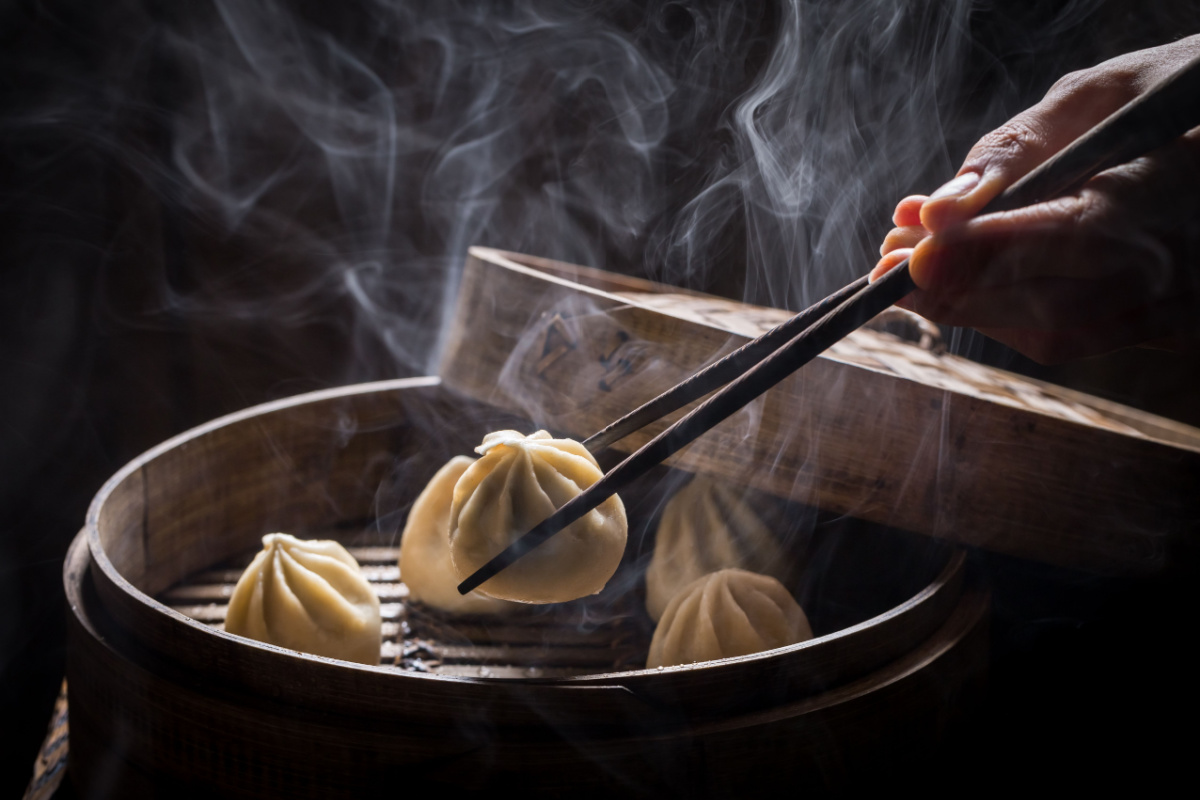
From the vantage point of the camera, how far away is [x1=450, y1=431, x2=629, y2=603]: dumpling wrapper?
1.25 meters

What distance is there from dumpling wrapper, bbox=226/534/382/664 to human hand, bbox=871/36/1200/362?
119cm

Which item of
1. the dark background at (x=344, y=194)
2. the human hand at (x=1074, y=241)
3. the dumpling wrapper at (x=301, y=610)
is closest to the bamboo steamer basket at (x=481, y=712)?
the dumpling wrapper at (x=301, y=610)

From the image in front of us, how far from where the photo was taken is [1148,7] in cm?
264

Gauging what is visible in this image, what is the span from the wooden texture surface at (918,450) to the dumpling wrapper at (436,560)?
1.46ft

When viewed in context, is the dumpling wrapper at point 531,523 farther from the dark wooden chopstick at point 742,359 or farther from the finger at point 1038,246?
the finger at point 1038,246

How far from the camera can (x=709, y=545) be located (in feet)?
6.03

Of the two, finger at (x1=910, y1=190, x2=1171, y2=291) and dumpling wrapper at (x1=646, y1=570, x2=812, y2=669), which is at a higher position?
finger at (x1=910, y1=190, x2=1171, y2=291)

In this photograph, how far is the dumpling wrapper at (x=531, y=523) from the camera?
49.2 inches

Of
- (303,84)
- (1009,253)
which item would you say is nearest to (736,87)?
(303,84)

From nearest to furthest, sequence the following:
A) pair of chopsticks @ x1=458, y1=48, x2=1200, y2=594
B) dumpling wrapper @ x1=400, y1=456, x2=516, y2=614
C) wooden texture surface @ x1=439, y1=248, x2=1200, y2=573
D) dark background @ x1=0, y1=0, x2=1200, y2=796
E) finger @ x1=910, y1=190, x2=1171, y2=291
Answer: pair of chopsticks @ x1=458, y1=48, x2=1200, y2=594 → finger @ x1=910, y1=190, x2=1171, y2=291 → wooden texture surface @ x1=439, y1=248, x2=1200, y2=573 → dumpling wrapper @ x1=400, y1=456, x2=516, y2=614 → dark background @ x1=0, y1=0, x2=1200, y2=796

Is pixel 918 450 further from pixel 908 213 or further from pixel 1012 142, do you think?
pixel 1012 142

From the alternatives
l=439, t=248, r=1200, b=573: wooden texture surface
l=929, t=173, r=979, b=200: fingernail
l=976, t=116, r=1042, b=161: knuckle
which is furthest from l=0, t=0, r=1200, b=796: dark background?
l=929, t=173, r=979, b=200: fingernail

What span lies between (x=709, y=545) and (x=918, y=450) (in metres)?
0.56

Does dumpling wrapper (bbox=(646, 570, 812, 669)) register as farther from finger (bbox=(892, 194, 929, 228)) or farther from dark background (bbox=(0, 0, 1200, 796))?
dark background (bbox=(0, 0, 1200, 796))
